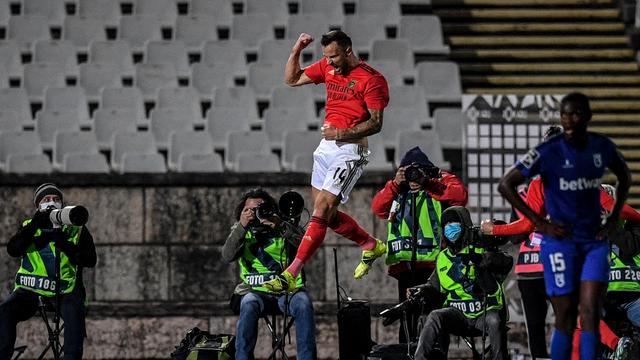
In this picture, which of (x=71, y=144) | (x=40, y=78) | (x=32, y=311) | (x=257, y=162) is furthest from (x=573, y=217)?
(x=40, y=78)

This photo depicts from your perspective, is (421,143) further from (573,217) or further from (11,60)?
(573,217)

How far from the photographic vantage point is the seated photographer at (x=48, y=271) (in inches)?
396

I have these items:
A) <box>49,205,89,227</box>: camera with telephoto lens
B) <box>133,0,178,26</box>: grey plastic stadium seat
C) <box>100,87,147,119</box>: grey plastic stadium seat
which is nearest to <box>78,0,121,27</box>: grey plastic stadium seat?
<box>133,0,178,26</box>: grey plastic stadium seat

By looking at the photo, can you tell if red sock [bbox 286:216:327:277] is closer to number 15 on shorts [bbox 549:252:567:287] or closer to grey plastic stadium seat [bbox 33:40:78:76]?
number 15 on shorts [bbox 549:252:567:287]

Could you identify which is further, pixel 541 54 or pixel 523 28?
pixel 523 28

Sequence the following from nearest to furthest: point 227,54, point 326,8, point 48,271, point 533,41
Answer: point 48,271 < point 227,54 < point 326,8 < point 533,41

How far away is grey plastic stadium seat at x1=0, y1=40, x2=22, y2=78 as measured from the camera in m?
15.8

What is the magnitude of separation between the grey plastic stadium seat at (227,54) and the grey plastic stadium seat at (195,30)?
1.55 ft

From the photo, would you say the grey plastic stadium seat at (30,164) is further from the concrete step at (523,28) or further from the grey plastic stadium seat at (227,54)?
the concrete step at (523,28)

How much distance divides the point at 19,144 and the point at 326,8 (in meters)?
4.39

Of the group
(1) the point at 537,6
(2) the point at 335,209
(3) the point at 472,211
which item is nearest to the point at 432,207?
(2) the point at 335,209

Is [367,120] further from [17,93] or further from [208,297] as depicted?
[17,93]

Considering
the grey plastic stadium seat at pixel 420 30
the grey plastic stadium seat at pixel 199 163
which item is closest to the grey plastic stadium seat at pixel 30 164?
the grey plastic stadium seat at pixel 199 163

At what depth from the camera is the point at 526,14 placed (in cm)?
1730
